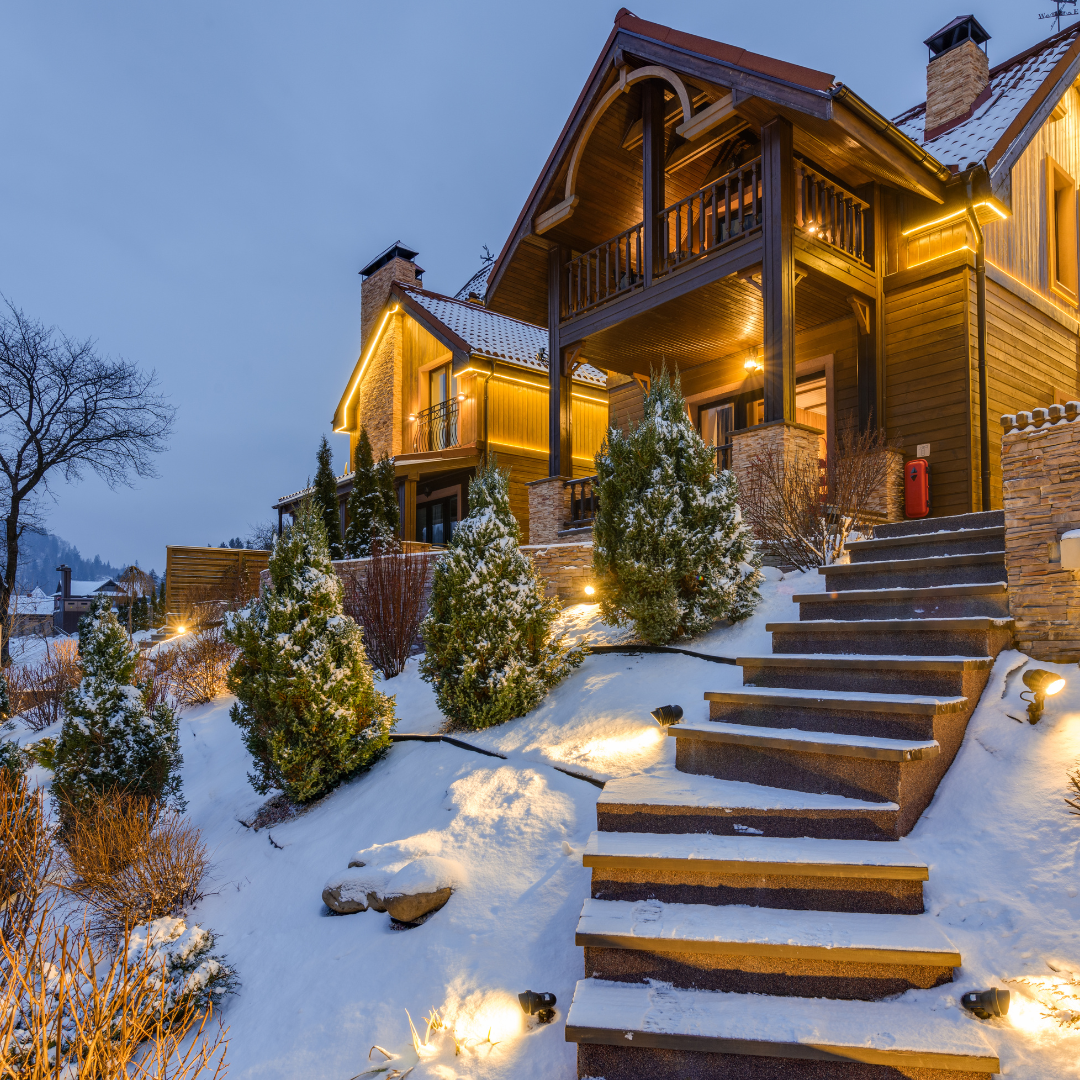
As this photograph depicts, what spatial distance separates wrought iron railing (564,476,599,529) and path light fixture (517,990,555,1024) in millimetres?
7152

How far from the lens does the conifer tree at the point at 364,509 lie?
1356 cm

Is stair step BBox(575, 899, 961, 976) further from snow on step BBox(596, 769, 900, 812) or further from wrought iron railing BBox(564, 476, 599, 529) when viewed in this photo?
wrought iron railing BBox(564, 476, 599, 529)

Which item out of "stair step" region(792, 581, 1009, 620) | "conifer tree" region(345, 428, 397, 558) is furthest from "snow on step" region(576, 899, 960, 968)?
"conifer tree" region(345, 428, 397, 558)

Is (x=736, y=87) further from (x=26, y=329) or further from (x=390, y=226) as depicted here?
(x=390, y=226)

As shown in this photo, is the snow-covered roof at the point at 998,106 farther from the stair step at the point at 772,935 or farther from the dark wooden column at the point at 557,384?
the stair step at the point at 772,935

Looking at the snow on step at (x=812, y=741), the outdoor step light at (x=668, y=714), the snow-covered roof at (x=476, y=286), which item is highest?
the snow-covered roof at (x=476, y=286)

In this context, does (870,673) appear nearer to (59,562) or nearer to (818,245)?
(818,245)

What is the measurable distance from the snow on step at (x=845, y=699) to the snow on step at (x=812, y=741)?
0.41 feet

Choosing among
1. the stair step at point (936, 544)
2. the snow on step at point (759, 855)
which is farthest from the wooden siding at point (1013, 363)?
the snow on step at point (759, 855)

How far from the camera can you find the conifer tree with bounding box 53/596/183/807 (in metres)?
5.38

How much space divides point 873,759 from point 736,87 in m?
7.00

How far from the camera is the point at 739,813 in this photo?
2955mm

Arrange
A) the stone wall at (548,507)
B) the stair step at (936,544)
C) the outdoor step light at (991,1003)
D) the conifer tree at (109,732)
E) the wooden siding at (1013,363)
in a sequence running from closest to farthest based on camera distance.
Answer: the outdoor step light at (991,1003)
the stair step at (936,544)
the conifer tree at (109,732)
the wooden siding at (1013,363)
the stone wall at (548,507)

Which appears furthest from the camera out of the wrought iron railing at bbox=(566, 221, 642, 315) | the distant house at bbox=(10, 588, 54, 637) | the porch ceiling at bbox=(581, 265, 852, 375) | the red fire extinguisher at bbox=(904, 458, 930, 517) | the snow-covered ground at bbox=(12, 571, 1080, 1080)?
the distant house at bbox=(10, 588, 54, 637)
